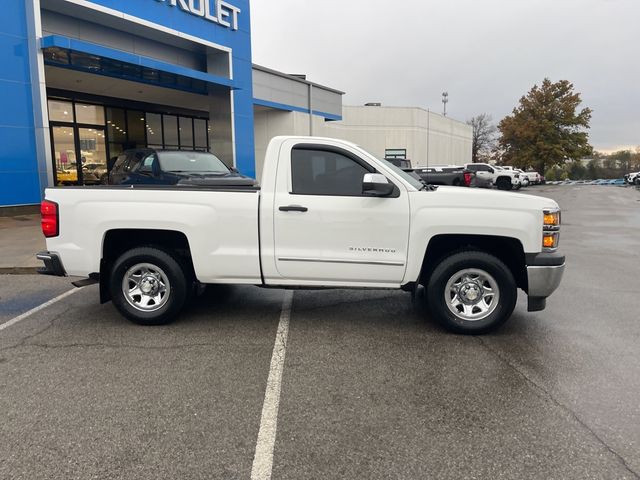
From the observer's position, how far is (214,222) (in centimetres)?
494

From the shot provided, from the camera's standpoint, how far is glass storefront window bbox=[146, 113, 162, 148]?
2334 centimetres

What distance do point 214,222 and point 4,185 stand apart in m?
11.7

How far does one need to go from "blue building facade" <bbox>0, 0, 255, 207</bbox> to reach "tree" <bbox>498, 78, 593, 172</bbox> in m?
46.7

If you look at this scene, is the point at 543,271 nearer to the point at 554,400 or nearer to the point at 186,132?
the point at 554,400

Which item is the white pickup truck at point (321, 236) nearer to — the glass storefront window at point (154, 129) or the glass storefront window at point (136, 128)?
the glass storefront window at point (136, 128)

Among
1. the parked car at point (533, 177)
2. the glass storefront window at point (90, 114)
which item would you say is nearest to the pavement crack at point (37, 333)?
the glass storefront window at point (90, 114)

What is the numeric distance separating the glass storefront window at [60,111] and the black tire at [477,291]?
19117mm

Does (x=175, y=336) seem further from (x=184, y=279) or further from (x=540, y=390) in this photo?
(x=540, y=390)

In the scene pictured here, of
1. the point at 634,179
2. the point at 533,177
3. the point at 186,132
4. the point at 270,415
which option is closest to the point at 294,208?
the point at 270,415

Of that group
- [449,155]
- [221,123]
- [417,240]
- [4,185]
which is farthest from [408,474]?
[449,155]

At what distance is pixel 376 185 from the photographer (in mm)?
4656

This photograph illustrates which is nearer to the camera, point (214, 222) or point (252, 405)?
point (252, 405)

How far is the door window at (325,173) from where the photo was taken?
4918 millimetres

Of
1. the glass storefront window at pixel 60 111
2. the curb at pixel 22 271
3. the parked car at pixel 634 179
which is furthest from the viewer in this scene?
the parked car at pixel 634 179
